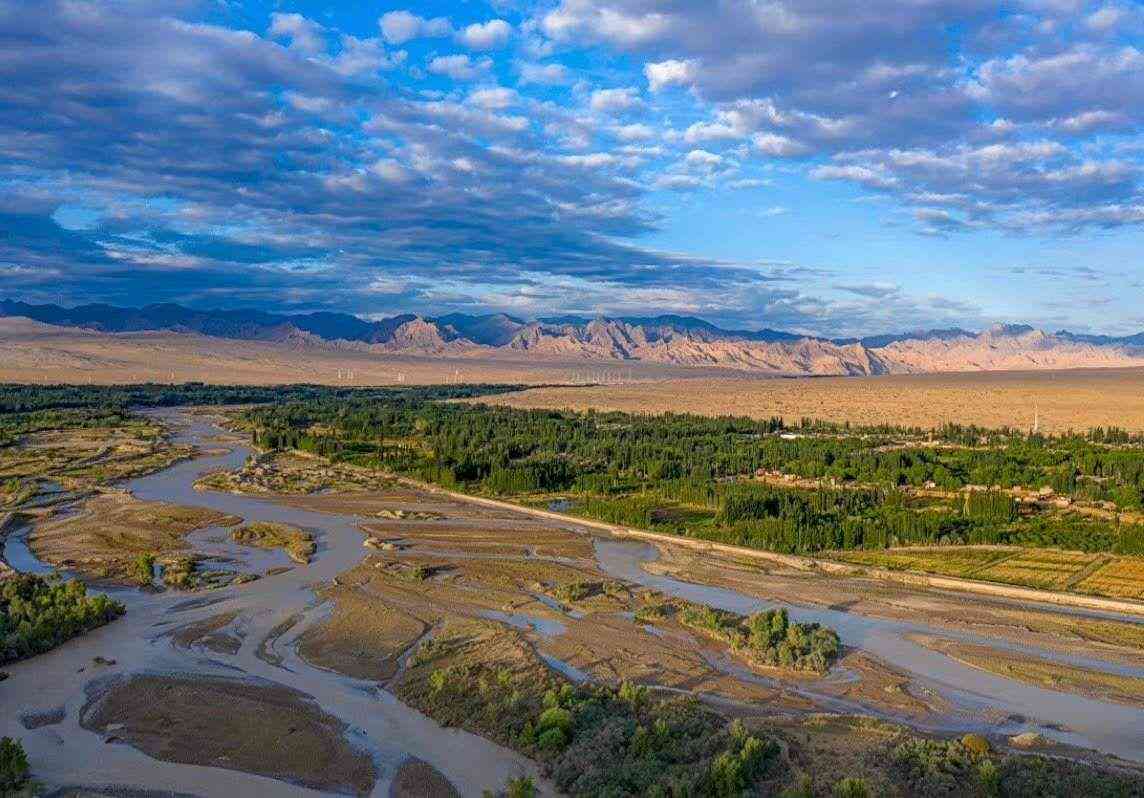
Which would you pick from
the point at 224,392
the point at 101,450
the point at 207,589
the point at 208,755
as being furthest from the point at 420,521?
the point at 224,392

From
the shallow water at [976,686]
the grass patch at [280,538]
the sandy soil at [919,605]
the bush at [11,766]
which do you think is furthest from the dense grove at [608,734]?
the grass patch at [280,538]

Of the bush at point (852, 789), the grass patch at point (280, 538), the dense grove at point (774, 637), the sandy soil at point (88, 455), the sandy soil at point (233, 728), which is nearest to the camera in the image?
the bush at point (852, 789)

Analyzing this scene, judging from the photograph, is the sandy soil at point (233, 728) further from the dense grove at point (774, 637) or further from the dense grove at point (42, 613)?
the dense grove at point (774, 637)

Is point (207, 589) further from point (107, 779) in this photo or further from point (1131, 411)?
point (1131, 411)

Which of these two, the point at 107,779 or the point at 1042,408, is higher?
the point at 1042,408

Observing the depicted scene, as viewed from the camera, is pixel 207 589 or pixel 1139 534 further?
pixel 1139 534

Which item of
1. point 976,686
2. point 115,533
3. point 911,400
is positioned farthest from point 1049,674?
point 911,400

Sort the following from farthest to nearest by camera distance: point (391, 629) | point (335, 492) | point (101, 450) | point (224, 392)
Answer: point (224, 392), point (101, 450), point (335, 492), point (391, 629)

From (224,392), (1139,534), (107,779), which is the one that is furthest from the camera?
(224,392)
